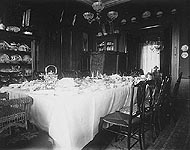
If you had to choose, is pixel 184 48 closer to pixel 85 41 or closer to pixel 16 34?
pixel 85 41

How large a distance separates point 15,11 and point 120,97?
138 inches

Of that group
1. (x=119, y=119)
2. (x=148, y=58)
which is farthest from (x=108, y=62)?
(x=119, y=119)

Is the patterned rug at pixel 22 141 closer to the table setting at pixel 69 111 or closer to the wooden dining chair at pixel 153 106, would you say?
the table setting at pixel 69 111

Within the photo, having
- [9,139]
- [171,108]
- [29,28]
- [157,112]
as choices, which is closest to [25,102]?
[9,139]

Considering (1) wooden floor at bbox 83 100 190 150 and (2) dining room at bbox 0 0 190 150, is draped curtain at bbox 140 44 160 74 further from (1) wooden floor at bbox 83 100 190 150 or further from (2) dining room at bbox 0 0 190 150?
(1) wooden floor at bbox 83 100 190 150

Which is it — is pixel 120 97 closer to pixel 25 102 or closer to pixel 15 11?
pixel 25 102

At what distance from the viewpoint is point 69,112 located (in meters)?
1.57

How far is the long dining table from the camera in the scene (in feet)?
5.12

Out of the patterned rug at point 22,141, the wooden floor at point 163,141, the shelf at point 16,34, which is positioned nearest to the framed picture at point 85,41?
the shelf at point 16,34

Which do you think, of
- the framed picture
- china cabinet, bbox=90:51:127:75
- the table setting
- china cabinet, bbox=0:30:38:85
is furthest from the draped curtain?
the table setting

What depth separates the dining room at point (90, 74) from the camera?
5.34 feet

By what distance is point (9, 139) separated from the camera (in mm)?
1348

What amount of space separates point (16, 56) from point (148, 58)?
198 inches

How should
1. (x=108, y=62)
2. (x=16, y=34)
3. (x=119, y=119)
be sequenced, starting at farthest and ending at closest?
(x=108, y=62) < (x=16, y=34) < (x=119, y=119)
